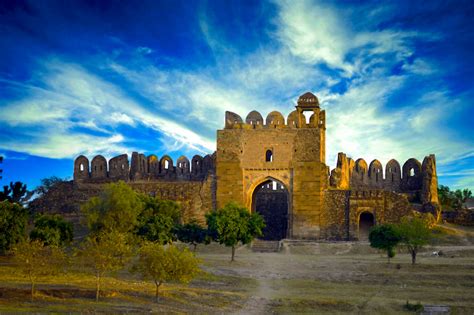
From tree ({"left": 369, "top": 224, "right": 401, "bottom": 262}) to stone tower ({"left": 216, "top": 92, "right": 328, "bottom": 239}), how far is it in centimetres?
954

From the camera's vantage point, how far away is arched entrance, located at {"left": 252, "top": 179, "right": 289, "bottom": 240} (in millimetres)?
46625

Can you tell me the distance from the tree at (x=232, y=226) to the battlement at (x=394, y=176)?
1408cm

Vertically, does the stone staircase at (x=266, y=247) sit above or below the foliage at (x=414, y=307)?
above

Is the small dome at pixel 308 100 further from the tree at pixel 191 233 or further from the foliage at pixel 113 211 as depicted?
the foliage at pixel 113 211

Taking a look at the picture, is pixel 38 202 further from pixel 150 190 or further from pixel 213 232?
pixel 213 232

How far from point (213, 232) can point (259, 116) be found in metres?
12.8

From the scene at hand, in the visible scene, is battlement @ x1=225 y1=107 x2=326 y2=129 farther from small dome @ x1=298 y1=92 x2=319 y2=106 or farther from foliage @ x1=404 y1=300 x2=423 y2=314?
foliage @ x1=404 y1=300 x2=423 y2=314

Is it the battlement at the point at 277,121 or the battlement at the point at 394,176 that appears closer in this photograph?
the battlement at the point at 277,121

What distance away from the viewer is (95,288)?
872 inches

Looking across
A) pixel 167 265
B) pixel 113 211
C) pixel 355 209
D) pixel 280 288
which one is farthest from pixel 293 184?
pixel 167 265

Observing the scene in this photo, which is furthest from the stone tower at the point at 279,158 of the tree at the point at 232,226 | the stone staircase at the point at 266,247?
the tree at the point at 232,226

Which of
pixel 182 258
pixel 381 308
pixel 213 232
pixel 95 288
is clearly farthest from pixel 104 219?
pixel 381 308

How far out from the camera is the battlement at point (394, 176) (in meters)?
45.3

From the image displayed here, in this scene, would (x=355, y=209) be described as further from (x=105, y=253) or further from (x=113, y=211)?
(x=105, y=253)
